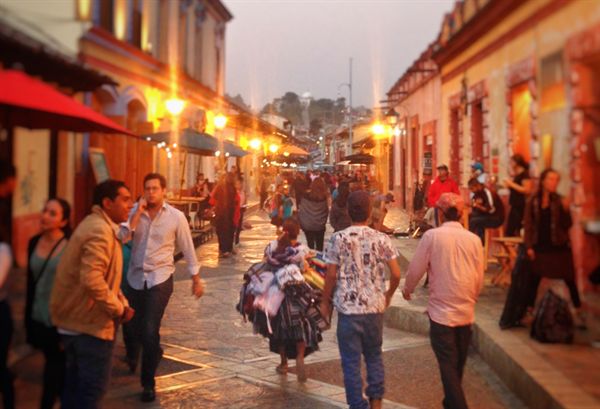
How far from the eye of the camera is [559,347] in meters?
6.49

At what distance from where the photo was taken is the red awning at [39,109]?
455 cm

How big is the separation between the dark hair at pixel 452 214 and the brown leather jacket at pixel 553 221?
91 centimetres

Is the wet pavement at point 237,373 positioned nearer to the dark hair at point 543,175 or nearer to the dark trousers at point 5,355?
the dark trousers at point 5,355

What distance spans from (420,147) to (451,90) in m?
9.75

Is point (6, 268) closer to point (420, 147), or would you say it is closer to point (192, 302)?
point (192, 302)

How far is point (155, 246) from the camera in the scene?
19.9ft

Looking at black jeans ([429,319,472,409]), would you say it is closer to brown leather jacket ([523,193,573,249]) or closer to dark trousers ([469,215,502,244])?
brown leather jacket ([523,193,573,249])

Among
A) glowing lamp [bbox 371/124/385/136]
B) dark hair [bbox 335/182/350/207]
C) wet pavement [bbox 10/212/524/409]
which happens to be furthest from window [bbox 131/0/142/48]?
glowing lamp [bbox 371/124/385/136]

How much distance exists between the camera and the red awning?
4547 mm

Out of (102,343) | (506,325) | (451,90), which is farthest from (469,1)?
(102,343)

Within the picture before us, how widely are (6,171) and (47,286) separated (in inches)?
33.6

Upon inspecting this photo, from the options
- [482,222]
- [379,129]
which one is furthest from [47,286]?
[379,129]

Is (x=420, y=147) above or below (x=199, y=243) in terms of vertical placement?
above

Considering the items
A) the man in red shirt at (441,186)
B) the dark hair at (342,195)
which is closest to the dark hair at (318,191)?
the dark hair at (342,195)
